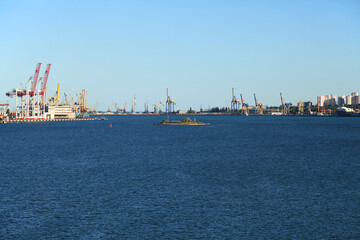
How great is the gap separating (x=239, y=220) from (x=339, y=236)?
24.5 feet

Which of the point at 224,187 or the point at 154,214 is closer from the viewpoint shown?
the point at 154,214

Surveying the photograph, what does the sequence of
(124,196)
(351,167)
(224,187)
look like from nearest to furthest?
(124,196) < (224,187) < (351,167)

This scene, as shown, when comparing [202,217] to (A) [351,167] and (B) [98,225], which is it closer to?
(B) [98,225]

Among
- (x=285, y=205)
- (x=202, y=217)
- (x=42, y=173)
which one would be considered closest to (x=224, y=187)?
(x=285, y=205)

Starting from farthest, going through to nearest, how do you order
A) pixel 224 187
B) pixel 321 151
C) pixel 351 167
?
1. pixel 321 151
2. pixel 351 167
3. pixel 224 187

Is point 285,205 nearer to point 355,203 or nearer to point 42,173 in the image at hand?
point 355,203

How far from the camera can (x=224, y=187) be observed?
43.7m

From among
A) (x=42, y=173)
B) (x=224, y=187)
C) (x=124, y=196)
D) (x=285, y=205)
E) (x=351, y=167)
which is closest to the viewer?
(x=285, y=205)

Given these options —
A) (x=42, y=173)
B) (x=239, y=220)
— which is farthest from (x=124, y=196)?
(x=42, y=173)

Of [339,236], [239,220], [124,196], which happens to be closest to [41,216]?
[124,196]

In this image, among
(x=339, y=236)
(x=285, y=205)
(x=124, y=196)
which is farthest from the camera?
(x=124, y=196)

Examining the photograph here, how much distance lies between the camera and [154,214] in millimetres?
33000

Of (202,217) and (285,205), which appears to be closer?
(202,217)

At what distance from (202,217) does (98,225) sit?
8.34 metres
